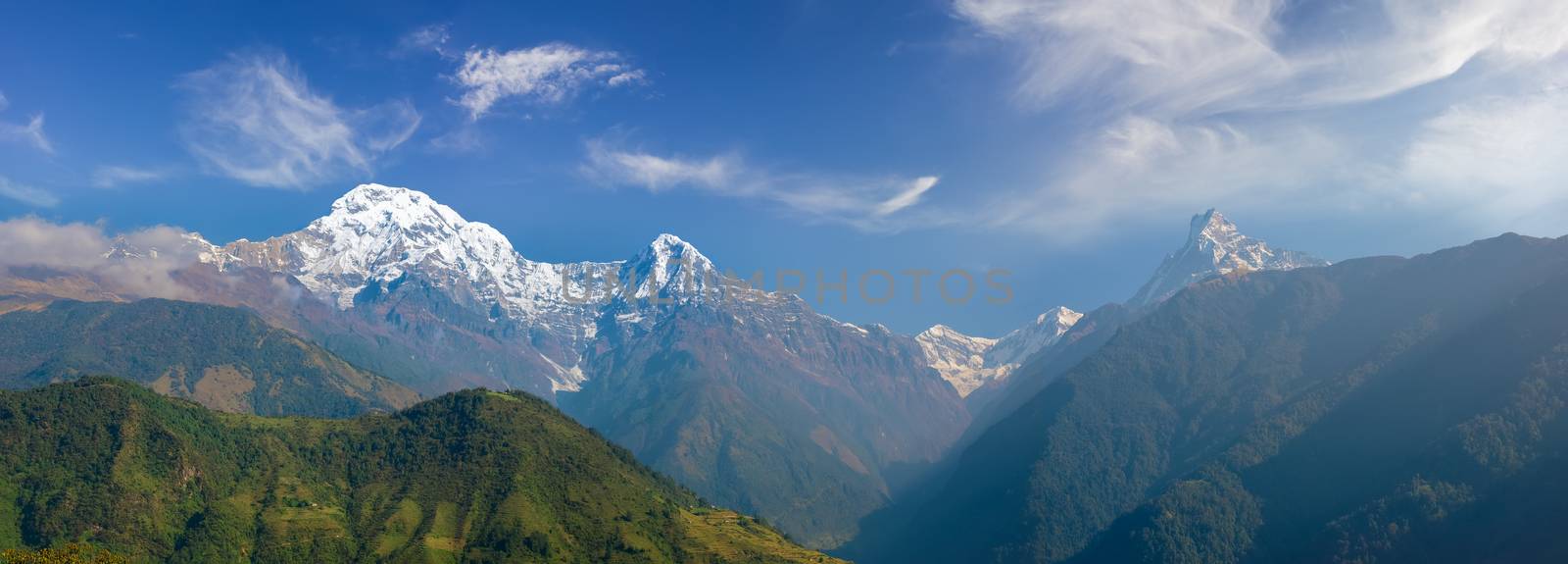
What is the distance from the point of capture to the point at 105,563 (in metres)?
196

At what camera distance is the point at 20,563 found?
186750mm

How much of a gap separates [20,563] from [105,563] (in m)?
13.8
